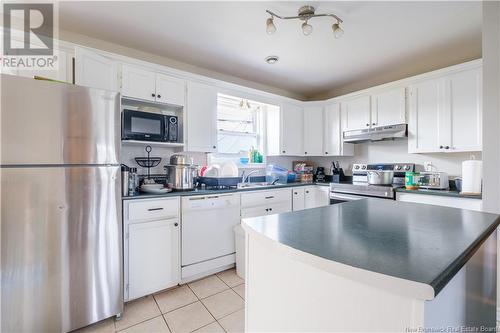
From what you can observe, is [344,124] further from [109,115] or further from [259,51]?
[109,115]

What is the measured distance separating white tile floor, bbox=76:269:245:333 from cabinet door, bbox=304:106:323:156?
234cm

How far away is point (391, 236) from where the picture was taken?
0.84m

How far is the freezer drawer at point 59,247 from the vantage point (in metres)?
1.37


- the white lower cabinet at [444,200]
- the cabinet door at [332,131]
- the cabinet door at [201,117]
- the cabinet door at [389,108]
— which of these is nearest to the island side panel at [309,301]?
the cabinet door at [201,117]

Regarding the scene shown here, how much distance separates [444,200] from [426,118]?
99 centimetres

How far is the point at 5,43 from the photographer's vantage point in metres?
1.76

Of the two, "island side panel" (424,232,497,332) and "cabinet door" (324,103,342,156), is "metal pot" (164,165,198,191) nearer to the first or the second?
"island side panel" (424,232,497,332)

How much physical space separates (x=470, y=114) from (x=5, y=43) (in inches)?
166

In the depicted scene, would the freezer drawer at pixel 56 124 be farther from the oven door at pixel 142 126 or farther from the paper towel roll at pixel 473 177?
the paper towel roll at pixel 473 177

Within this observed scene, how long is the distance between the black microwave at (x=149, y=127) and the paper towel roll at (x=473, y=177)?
9.55ft

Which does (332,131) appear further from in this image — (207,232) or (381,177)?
(207,232)

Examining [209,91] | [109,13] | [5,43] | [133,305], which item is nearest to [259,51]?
[209,91]

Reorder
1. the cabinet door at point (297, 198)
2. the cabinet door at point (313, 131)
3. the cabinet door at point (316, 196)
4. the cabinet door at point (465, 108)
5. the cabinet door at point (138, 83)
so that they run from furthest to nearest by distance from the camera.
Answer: the cabinet door at point (313, 131), the cabinet door at point (316, 196), the cabinet door at point (297, 198), the cabinet door at point (465, 108), the cabinet door at point (138, 83)

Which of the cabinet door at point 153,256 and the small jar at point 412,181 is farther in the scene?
the small jar at point 412,181
